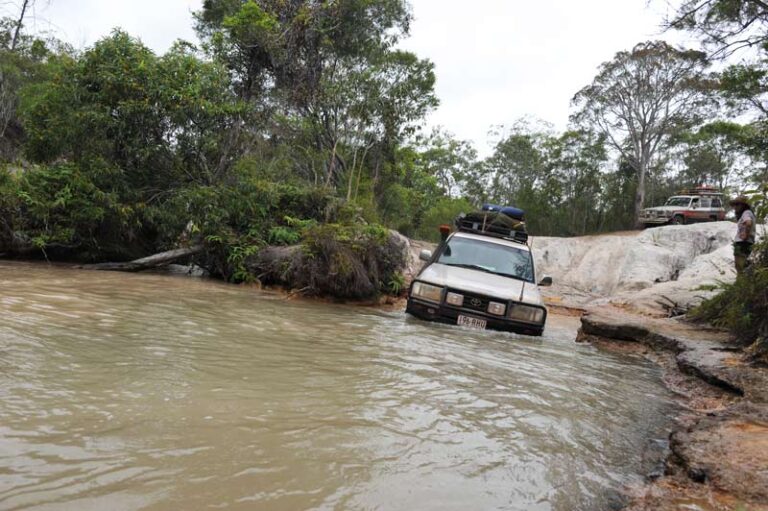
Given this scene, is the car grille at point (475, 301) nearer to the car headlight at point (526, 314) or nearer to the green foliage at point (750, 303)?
the car headlight at point (526, 314)

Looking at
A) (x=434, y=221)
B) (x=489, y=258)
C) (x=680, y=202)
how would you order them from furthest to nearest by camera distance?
(x=434, y=221) → (x=680, y=202) → (x=489, y=258)

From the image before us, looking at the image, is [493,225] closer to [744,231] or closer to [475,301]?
[475,301]

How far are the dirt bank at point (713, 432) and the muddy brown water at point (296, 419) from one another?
183 millimetres

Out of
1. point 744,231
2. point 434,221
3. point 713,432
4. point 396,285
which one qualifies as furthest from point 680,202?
point 713,432

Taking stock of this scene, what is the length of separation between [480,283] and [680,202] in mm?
21849

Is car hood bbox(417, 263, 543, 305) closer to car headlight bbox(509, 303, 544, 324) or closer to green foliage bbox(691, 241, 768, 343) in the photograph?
car headlight bbox(509, 303, 544, 324)

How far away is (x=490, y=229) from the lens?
9844 millimetres

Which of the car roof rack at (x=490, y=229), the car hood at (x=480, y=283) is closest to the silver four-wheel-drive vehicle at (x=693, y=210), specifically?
the car roof rack at (x=490, y=229)

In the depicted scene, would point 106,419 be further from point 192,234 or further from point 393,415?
point 192,234

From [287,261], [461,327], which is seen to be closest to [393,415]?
[461,327]

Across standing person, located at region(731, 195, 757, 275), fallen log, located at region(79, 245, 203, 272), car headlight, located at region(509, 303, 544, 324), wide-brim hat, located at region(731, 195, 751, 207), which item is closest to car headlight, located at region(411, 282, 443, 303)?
car headlight, located at region(509, 303, 544, 324)

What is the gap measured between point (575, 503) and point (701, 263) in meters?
17.5

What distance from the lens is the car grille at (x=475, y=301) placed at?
630cm

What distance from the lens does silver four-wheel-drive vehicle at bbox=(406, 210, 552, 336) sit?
247 inches
